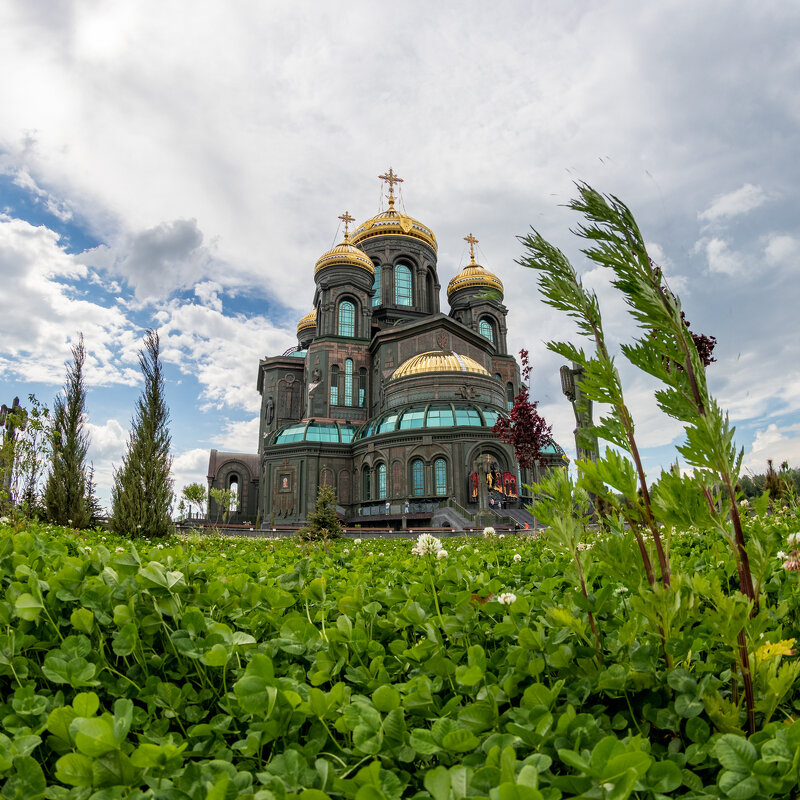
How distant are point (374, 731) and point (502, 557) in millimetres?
3387

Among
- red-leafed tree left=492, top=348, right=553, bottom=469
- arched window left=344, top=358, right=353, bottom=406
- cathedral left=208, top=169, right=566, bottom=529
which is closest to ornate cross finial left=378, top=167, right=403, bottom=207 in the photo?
cathedral left=208, top=169, right=566, bottom=529

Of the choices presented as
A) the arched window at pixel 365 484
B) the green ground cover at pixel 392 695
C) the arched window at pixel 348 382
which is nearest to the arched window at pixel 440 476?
the arched window at pixel 365 484

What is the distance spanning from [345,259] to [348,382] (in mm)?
10253

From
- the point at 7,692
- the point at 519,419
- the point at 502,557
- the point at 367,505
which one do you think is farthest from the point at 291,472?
the point at 7,692

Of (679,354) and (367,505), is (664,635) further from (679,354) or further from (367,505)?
(367,505)

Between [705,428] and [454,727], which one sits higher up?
[705,428]

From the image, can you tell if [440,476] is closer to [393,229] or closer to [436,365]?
[436,365]

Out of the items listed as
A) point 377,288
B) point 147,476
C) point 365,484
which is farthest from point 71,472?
point 377,288

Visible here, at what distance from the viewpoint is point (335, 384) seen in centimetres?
3906

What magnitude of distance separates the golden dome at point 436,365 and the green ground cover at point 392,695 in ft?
106

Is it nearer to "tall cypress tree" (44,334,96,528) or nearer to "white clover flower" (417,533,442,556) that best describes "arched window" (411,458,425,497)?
"tall cypress tree" (44,334,96,528)

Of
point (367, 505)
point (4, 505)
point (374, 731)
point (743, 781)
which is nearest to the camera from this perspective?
point (743, 781)

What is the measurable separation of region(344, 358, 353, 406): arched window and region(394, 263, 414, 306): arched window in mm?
8057

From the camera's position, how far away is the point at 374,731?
4.50 feet
